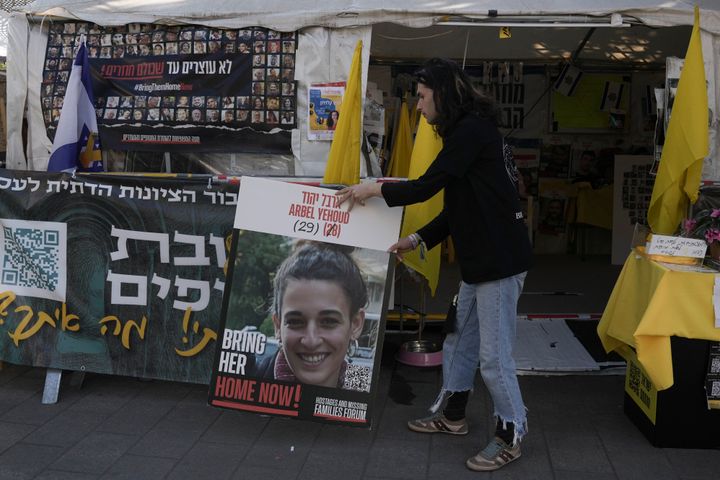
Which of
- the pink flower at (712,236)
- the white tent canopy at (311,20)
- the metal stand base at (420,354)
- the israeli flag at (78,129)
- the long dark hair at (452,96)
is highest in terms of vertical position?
the white tent canopy at (311,20)

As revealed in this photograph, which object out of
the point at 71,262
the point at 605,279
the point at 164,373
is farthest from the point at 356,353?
the point at 605,279

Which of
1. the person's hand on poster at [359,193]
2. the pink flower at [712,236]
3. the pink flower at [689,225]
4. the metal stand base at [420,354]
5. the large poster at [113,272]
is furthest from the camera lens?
the metal stand base at [420,354]

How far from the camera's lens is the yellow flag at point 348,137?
4.92 meters

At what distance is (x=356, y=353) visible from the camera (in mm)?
4234

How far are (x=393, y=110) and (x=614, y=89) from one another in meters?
3.11

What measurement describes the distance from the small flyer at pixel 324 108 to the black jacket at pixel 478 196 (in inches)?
57.4

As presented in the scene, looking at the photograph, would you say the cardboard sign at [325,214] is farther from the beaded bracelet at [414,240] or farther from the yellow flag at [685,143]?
the yellow flag at [685,143]

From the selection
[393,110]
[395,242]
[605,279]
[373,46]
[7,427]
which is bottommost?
[7,427]

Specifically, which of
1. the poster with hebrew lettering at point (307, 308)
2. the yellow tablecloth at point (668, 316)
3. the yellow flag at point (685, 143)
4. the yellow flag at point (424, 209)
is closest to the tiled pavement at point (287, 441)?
the poster with hebrew lettering at point (307, 308)

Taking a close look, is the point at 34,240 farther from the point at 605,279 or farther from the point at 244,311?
the point at 605,279

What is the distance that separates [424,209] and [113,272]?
1.95 meters

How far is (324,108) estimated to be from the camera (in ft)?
17.4

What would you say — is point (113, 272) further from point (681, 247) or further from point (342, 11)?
point (681, 247)

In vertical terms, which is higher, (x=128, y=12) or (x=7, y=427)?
(x=128, y=12)
